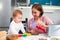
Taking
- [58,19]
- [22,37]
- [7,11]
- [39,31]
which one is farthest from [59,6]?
[22,37]

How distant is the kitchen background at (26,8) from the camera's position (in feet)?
9.98

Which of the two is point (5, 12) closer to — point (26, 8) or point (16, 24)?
point (26, 8)

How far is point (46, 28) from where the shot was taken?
5.44ft

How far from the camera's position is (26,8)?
3.03 m

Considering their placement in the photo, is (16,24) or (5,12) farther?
(5,12)

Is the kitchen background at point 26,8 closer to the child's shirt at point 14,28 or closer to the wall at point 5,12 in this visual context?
the wall at point 5,12

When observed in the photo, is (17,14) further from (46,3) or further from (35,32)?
(46,3)

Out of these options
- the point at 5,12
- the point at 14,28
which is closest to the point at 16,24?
the point at 14,28

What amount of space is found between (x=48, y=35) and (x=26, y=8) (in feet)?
4.98

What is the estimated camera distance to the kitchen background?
304 cm

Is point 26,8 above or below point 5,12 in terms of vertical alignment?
above

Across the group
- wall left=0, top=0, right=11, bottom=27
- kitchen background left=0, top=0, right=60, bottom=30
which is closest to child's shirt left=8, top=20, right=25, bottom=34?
kitchen background left=0, top=0, right=60, bottom=30

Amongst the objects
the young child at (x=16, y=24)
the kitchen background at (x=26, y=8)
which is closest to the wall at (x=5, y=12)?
the kitchen background at (x=26, y=8)

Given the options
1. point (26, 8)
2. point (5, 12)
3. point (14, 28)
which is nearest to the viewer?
point (14, 28)
